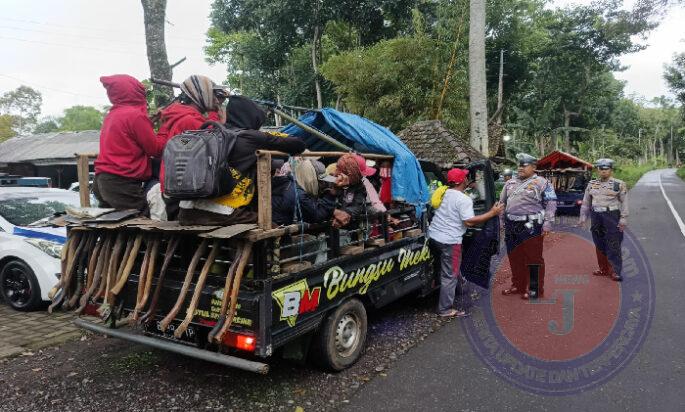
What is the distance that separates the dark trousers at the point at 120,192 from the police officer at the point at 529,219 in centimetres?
452

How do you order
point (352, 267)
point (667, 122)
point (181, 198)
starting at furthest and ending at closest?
point (667, 122)
point (352, 267)
point (181, 198)

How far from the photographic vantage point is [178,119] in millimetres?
3975

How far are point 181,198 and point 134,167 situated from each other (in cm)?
107

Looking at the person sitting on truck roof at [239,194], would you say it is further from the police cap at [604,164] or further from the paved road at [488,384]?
the police cap at [604,164]

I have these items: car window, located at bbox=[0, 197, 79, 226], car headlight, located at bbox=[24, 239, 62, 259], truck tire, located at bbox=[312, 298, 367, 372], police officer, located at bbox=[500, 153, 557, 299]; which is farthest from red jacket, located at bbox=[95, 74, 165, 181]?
police officer, located at bbox=[500, 153, 557, 299]

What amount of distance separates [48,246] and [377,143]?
14.1ft

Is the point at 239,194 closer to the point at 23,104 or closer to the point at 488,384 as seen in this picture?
the point at 488,384

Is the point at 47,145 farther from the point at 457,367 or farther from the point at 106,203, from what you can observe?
the point at 457,367

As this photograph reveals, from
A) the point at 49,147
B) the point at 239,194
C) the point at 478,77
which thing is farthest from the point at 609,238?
the point at 49,147

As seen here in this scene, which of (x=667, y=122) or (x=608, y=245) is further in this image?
(x=667, y=122)

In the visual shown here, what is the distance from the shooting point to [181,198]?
3186 millimetres

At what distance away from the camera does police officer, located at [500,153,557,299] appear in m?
5.92

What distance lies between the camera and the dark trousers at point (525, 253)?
5938 mm

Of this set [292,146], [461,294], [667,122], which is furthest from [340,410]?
[667,122]
